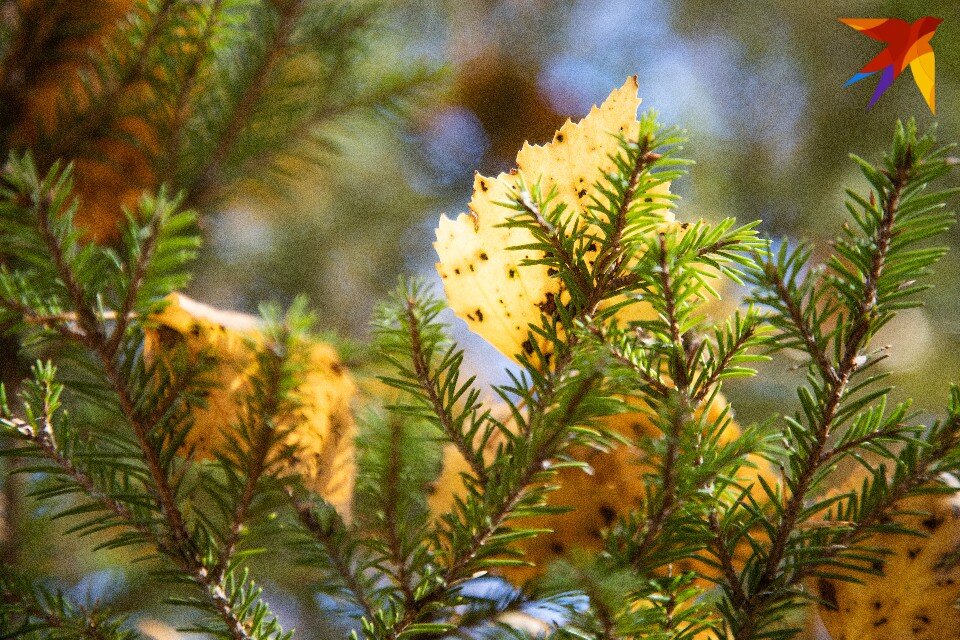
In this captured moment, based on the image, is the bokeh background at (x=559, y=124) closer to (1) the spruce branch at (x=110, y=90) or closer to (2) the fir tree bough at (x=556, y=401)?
(1) the spruce branch at (x=110, y=90)

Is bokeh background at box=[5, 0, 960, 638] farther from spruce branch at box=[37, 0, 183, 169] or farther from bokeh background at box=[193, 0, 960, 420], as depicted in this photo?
spruce branch at box=[37, 0, 183, 169]

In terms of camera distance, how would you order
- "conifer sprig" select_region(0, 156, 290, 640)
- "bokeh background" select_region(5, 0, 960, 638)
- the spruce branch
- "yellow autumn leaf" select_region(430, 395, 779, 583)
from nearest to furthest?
"conifer sprig" select_region(0, 156, 290, 640) → "yellow autumn leaf" select_region(430, 395, 779, 583) → the spruce branch → "bokeh background" select_region(5, 0, 960, 638)

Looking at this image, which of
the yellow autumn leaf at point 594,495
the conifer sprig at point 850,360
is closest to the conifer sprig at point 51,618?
the yellow autumn leaf at point 594,495

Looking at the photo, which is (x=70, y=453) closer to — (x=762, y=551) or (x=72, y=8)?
(x=762, y=551)

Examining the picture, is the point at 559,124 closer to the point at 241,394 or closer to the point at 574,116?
the point at 574,116

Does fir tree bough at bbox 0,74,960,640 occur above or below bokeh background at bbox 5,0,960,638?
below

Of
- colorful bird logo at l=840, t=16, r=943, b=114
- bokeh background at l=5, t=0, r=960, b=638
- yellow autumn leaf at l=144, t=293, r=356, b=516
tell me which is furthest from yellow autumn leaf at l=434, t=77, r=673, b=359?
bokeh background at l=5, t=0, r=960, b=638

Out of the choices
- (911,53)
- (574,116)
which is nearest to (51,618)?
(911,53)
